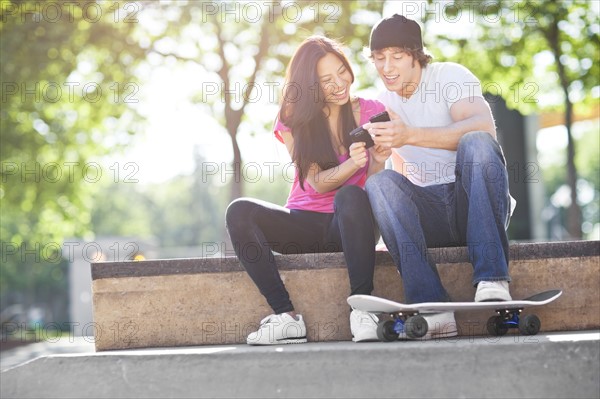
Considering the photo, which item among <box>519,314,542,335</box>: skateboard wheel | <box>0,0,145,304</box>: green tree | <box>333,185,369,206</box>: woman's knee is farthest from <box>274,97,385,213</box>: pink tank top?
<box>0,0,145,304</box>: green tree

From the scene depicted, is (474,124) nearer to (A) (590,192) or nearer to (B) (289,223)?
(B) (289,223)

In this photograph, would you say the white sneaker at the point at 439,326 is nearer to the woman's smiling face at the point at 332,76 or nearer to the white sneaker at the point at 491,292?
the white sneaker at the point at 491,292

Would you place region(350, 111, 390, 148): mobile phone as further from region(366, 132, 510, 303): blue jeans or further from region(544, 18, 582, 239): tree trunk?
region(544, 18, 582, 239): tree trunk

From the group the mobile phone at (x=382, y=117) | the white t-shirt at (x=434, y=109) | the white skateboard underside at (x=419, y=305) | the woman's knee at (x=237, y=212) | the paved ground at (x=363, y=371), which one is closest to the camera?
the paved ground at (x=363, y=371)

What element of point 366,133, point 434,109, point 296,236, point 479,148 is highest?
point 434,109

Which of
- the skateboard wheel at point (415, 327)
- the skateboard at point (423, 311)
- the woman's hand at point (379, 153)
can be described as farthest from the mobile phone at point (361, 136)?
the skateboard wheel at point (415, 327)

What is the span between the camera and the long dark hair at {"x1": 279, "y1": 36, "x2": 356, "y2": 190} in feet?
15.1

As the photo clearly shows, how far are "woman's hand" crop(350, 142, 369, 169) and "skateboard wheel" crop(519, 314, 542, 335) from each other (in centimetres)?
105

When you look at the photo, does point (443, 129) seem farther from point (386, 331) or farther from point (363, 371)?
point (363, 371)

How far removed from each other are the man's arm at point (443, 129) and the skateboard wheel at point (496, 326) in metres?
0.85

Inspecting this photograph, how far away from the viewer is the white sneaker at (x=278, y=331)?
4219 millimetres

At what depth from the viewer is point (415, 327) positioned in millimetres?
3932

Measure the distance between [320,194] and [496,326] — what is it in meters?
1.15

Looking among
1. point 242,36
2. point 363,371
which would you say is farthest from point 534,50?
point 363,371
